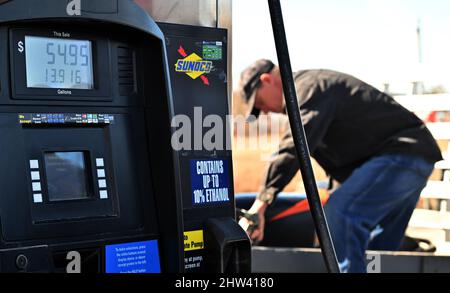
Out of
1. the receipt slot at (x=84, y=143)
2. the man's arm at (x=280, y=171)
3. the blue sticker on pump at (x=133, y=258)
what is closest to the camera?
the receipt slot at (x=84, y=143)

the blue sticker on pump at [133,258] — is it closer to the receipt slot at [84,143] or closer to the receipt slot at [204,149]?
the receipt slot at [84,143]

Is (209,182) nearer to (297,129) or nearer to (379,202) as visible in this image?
(297,129)

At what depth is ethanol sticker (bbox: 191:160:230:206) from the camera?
5.68 feet

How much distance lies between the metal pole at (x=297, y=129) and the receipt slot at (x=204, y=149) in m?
0.14

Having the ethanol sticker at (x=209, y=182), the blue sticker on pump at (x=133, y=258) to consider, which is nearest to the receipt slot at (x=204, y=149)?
the ethanol sticker at (x=209, y=182)

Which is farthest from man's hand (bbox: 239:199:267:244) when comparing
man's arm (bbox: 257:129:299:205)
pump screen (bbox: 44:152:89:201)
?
pump screen (bbox: 44:152:89:201)

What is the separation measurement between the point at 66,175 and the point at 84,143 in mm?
77

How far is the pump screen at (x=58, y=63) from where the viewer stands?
149cm

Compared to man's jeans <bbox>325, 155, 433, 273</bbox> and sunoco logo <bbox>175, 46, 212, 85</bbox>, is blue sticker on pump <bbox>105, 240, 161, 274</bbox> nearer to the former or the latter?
sunoco logo <bbox>175, 46, 212, 85</bbox>

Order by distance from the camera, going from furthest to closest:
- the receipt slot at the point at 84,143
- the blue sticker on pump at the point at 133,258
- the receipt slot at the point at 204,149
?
the receipt slot at the point at 204,149 < the blue sticker on pump at the point at 133,258 < the receipt slot at the point at 84,143

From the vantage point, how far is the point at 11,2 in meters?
1.41

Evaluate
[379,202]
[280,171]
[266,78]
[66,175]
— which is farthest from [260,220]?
[66,175]
